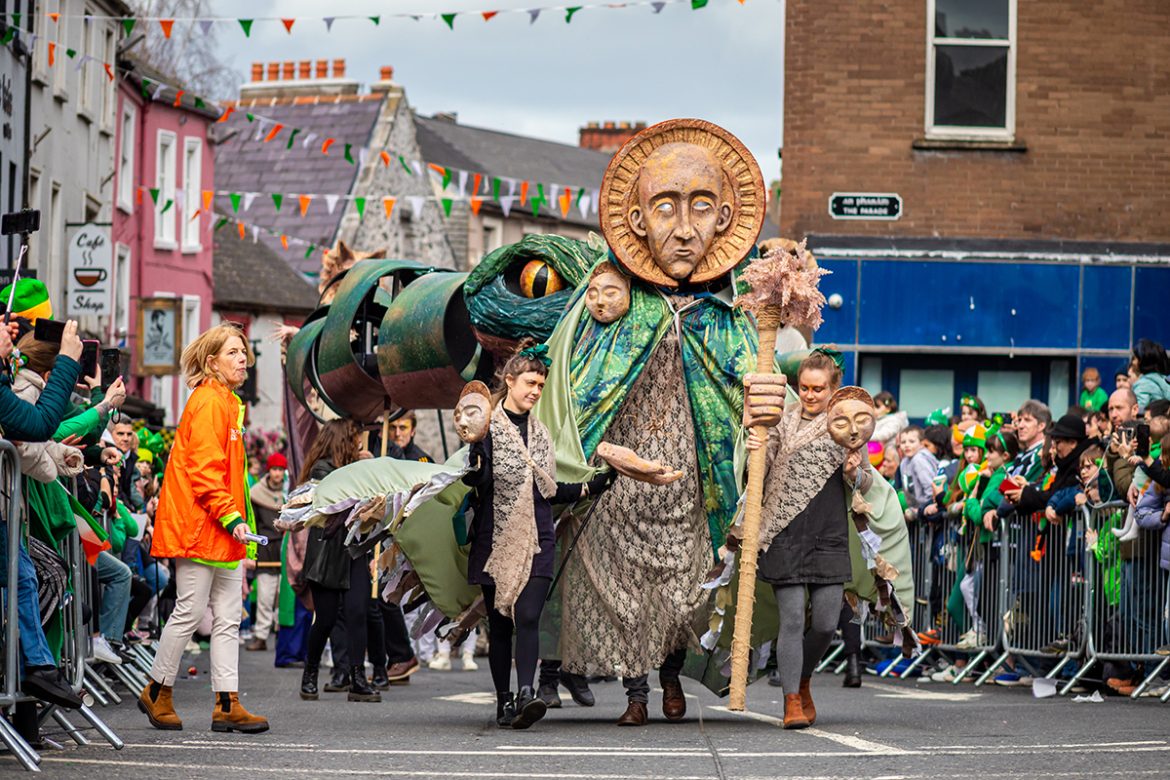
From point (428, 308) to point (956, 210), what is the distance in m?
9.83

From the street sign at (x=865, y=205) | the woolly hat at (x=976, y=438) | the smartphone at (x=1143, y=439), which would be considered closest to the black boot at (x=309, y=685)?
the smartphone at (x=1143, y=439)

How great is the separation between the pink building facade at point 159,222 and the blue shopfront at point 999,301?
57.2 ft

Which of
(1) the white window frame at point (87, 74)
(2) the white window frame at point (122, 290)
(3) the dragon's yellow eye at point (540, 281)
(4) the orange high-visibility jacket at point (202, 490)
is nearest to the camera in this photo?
(4) the orange high-visibility jacket at point (202, 490)

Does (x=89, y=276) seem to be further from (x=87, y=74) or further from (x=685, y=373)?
(x=685, y=373)

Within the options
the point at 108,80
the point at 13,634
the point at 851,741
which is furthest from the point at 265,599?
the point at 108,80

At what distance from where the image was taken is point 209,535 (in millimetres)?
10289

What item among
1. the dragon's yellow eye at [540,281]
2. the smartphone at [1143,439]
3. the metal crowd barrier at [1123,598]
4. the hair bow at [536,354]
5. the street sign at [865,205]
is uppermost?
the street sign at [865,205]

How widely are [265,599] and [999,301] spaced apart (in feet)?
25.6

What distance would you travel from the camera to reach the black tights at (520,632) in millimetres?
10633

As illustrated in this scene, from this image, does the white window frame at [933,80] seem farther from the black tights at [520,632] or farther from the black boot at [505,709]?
the black boot at [505,709]

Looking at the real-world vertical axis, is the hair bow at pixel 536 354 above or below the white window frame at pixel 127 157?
below

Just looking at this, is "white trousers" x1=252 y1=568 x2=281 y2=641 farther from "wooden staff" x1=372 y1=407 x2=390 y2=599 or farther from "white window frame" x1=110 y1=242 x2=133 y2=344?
"white window frame" x1=110 y1=242 x2=133 y2=344

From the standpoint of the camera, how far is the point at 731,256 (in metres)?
11.4

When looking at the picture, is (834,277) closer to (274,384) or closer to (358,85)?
(274,384)
